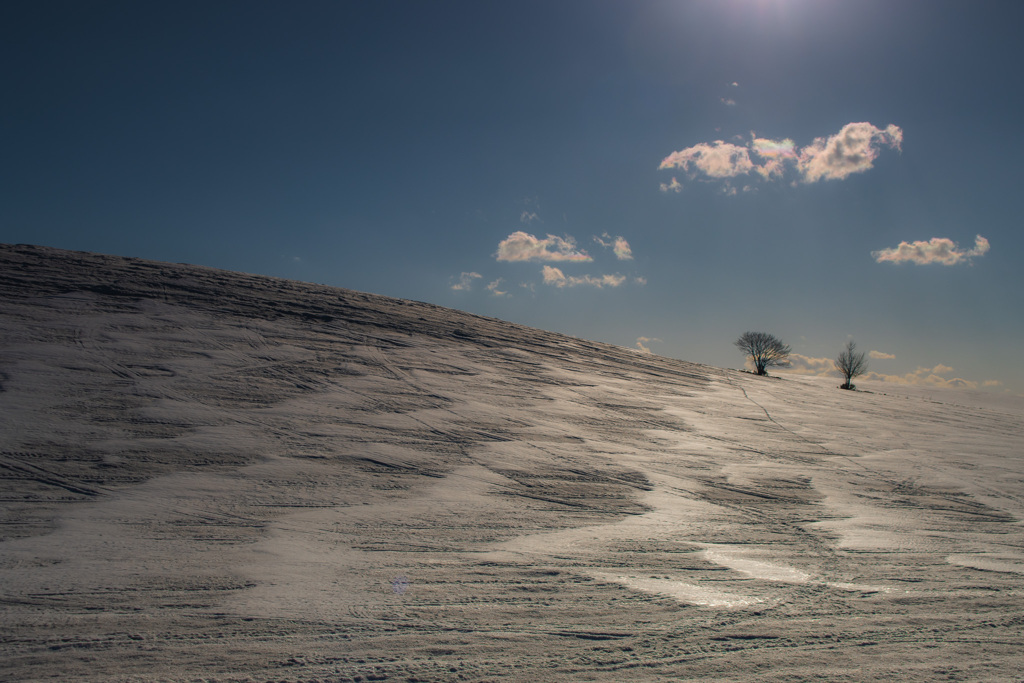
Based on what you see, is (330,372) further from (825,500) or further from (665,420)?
(825,500)

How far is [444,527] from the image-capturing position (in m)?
2.82

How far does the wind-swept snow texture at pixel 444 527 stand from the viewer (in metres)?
1.80

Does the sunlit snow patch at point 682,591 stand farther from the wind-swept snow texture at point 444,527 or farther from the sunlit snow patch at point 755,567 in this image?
the sunlit snow patch at point 755,567

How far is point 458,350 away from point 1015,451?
7.66 metres

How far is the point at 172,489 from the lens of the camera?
119 inches

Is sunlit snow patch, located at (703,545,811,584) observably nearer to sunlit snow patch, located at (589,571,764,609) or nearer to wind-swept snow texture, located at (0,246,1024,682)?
wind-swept snow texture, located at (0,246,1024,682)

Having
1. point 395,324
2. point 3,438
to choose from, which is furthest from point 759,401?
point 3,438

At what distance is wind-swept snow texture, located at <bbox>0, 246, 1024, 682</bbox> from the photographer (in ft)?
5.91

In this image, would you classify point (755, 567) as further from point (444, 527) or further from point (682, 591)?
point (444, 527)

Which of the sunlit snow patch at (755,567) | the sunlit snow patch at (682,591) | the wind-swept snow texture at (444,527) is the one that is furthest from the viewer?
the sunlit snow patch at (755,567)

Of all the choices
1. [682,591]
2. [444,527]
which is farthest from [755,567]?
[444,527]

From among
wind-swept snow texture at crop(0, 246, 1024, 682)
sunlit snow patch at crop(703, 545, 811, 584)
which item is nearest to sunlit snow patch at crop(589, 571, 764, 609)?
wind-swept snow texture at crop(0, 246, 1024, 682)

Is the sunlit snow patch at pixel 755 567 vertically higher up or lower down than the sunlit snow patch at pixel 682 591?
higher up

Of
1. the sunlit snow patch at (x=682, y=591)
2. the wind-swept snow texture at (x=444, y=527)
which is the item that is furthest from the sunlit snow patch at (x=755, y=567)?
the sunlit snow patch at (x=682, y=591)
